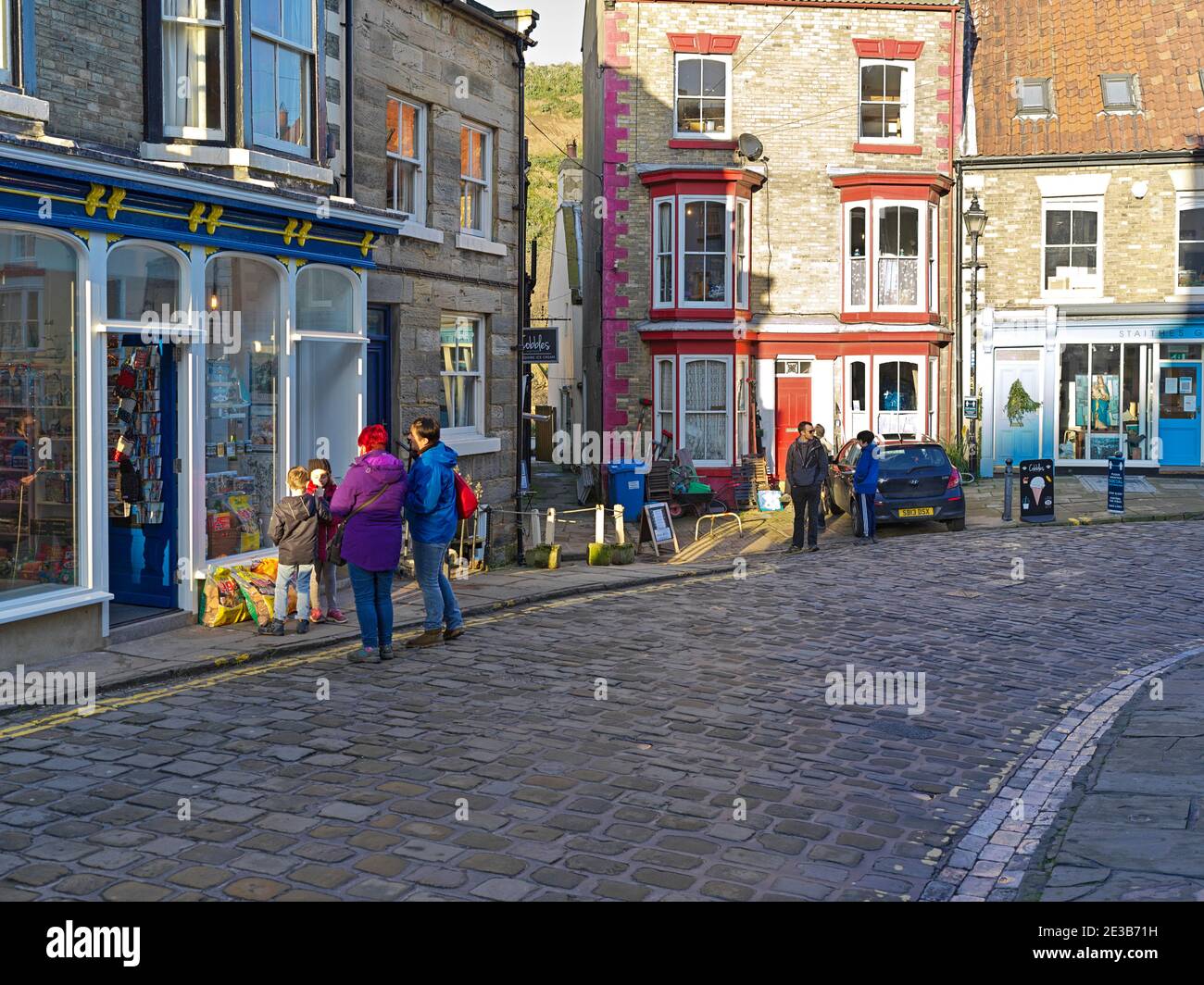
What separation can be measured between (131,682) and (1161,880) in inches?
285

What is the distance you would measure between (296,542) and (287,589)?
576 mm

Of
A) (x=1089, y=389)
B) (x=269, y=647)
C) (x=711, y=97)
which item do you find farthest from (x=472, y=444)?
(x=1089, y=389)

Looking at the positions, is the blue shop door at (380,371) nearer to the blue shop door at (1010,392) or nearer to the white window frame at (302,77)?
the white window frame at (302,77)

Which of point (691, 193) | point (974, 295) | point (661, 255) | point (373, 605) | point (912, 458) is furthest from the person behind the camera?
point (974, 295)

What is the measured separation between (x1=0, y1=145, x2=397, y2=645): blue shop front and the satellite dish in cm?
1453

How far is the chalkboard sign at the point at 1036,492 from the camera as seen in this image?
21742mm

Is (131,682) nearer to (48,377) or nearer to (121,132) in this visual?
(48,377)

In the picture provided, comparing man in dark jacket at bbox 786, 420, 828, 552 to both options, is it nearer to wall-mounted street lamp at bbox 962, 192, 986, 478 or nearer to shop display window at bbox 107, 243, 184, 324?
wall-mounted street lamp at bbox 962, 192, 986, 478

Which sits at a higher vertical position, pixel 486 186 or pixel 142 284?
pixel 486 186

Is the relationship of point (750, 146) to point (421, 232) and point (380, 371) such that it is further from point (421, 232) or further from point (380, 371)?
point (380, 371)

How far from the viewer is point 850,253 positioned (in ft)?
94.6

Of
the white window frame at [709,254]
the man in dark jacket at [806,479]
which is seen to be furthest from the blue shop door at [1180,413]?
the man in dark jacket at [806,479]

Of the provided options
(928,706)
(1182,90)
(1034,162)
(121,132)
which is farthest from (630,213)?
(928,706)

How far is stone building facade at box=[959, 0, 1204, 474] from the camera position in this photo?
29609mm
